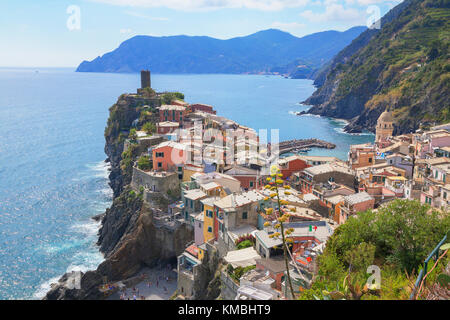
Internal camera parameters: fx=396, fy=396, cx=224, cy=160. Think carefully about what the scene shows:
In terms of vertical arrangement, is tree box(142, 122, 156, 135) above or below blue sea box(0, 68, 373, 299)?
above

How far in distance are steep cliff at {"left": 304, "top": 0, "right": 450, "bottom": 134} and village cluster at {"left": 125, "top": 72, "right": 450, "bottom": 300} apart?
103ft

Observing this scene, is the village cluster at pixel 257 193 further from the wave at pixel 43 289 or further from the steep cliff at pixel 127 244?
the wave at pixel 43 289

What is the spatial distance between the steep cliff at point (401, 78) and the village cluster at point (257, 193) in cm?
3139

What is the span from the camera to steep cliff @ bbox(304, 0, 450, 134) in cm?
7606

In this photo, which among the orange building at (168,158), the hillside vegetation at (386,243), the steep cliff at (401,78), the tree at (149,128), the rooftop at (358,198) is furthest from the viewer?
the steep cliff at (401,78)

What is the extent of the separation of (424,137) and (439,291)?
40.7 m

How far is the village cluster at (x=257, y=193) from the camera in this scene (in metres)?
20.8

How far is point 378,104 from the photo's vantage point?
92062 mm

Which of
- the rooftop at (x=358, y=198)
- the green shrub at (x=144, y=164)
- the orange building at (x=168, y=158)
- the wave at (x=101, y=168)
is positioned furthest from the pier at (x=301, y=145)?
the rooftop at (x=358, y=198)

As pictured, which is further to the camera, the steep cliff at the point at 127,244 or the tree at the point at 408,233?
the steep cliff at the point at 127,244

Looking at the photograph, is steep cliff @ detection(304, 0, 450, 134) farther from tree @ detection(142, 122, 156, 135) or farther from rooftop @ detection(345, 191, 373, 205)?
tree @ detection(142, 122, 156, 135)

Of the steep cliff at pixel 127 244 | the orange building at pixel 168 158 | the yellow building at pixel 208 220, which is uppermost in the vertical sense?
the orange building at pixel 168 158

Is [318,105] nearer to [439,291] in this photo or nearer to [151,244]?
[151,244]

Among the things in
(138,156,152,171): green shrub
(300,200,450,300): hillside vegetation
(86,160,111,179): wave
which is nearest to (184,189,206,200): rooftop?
(138,156,152,171): green shrub
